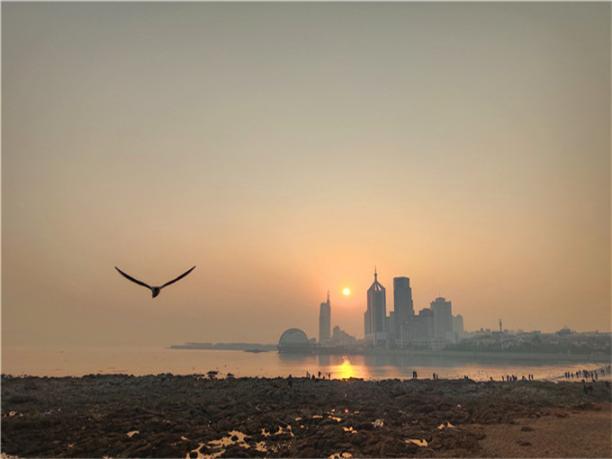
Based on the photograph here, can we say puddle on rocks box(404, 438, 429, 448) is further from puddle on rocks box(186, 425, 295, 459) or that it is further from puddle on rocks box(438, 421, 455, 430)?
puddle on rocks box(186, 425, 295, 459)

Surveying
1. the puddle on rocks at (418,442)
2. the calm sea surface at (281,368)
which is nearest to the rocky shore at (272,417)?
the puddle on rocks at (418,442)

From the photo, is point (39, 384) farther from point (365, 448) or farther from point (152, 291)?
point (152, 291)

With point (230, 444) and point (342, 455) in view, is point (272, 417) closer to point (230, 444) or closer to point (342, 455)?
point (230, 444)

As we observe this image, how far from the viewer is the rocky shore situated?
84.9 feet

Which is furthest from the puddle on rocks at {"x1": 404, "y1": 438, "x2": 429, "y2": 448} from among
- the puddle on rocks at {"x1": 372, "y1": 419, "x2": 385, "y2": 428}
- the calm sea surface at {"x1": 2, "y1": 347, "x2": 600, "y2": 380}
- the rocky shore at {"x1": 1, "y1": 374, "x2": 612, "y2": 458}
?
the calm sea surface at {"x1": 2, "y1": 347, "x2": 600, "y2": 380}

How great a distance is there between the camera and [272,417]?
3334 cm

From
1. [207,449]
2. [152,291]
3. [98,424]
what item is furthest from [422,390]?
[152,291]

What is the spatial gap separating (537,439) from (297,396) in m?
22.0

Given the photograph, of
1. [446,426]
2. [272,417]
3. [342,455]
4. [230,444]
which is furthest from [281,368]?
[342,455]

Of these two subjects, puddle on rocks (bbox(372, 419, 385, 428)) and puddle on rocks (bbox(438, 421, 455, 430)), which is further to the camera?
puddle on rocks (bbox(372, 419, 385, 428))

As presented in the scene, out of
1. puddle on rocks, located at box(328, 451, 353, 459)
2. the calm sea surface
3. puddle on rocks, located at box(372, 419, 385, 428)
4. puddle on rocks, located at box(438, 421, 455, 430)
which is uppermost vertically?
puddle on rocks, located at box(372, 419, 385, 428)

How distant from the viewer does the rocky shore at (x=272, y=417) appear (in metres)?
25.9

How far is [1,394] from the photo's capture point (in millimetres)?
44281

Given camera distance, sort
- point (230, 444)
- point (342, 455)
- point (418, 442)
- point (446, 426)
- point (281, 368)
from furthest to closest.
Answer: point (281, 368) < point (446, 426) < point (418, 442) < point (230, 444) < point (342, 455)
